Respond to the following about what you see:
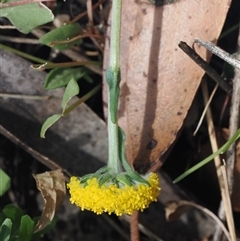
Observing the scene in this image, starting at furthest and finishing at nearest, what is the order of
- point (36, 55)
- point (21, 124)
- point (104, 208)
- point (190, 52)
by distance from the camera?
point (36, 55)
point (21, 124)
point (190, 52)
point (104, 208)

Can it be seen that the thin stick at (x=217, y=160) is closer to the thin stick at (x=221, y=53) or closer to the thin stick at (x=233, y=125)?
the thin stick at (x=233, y=125)

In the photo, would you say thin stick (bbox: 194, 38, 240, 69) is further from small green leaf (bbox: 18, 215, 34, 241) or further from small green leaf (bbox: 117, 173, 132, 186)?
small green leaf (bbox: 18, 215, 34, 241)

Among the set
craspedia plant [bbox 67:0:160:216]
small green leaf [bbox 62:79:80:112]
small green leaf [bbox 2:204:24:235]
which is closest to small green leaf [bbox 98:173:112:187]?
craspedia plant [bbox 67:0:160:216]

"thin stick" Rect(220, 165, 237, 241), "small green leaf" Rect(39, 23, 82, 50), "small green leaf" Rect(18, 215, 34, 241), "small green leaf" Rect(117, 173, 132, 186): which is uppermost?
"small green leaf" Rect(39, 23, 82, 50)

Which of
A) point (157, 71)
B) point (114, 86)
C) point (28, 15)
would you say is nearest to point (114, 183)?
point (114, 86)

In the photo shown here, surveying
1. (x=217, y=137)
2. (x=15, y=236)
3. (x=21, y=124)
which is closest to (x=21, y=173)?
(x=21, y=124)

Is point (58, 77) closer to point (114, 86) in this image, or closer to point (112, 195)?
point (114, 86)

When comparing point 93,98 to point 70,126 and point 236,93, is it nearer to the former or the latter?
point 70,126
